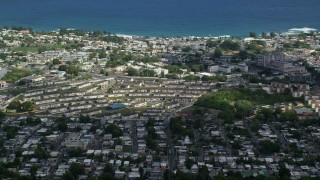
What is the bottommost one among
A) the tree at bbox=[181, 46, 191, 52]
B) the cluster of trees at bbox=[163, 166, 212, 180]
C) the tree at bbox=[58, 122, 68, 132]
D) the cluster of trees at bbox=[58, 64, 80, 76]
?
the cluster of trees at bbox=[163, 166, 212, 180]

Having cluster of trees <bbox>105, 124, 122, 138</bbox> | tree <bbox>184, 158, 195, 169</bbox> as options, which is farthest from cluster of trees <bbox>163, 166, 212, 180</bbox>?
cluster of trees <bbox>105, 124, 122, 138</bbox>

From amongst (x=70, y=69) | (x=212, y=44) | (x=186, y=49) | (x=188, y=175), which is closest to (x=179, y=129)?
(x=188, y=175)

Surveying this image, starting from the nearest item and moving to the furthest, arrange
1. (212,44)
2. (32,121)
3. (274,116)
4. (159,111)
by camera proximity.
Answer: (32,121)
(274,116)
(159,111)
(212,44)

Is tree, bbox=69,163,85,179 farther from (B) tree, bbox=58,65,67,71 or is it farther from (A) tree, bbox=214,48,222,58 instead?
(A) tree, bbox=214,48,222,58

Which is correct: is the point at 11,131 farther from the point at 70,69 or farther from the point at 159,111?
the point at 70,69

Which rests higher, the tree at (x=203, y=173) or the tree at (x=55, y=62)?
the tree at (x=55, y=62)

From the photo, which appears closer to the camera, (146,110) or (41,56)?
(146,110)

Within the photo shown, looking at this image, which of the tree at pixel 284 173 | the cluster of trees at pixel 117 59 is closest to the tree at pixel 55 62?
the cluster of trees at pixel 117 59

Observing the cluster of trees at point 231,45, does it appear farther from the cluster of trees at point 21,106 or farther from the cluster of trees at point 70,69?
the cluster of trees at point 21,106

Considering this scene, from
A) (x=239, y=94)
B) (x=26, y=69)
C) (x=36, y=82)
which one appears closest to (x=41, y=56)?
(x=26, y=69)

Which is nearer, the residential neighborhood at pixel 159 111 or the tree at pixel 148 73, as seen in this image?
the residential neighborhood at pixel 159 111

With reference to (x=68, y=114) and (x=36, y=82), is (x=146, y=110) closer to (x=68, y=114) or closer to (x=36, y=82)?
(x=68, y=114)
